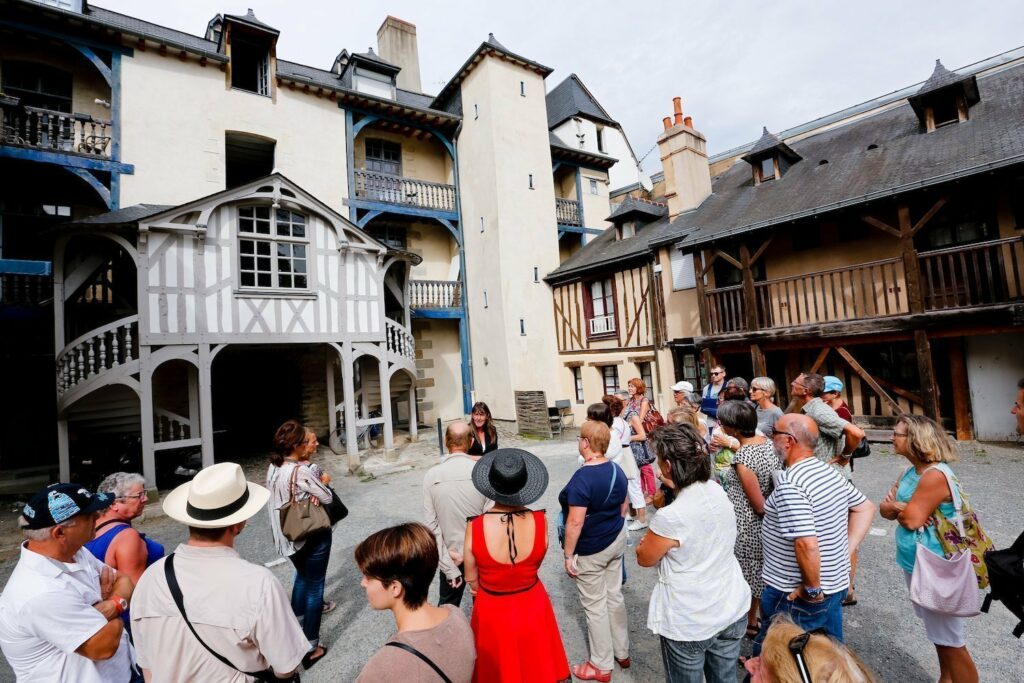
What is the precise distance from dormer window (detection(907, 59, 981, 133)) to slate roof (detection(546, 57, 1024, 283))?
0.64ft

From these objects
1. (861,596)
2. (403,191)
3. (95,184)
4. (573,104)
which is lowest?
(861,596)

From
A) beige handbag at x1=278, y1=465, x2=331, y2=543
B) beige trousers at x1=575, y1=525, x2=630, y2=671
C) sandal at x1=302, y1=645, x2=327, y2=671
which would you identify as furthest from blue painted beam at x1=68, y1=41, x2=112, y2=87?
beige trousers at x1=575, y1=525, x2=630, y2=671

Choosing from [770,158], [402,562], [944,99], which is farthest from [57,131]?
[944,99]

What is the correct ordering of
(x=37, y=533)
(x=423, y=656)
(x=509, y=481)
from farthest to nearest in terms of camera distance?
(x=509, y=481) < (x=37, y=533) < (x=423, y=656)

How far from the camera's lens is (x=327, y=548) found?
10.3ft

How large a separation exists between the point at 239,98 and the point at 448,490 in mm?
12574

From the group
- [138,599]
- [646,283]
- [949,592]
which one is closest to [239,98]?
[646,283]

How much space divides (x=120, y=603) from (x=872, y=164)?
12267mm

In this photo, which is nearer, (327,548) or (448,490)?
(448,490)

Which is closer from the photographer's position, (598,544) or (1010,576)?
(1010,576)

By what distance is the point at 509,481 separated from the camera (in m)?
2.12

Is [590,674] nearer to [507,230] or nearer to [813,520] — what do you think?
[813,520]

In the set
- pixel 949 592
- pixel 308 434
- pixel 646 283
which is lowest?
pixel 949 592

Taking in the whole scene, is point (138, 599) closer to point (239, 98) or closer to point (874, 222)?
point (874, 222)
